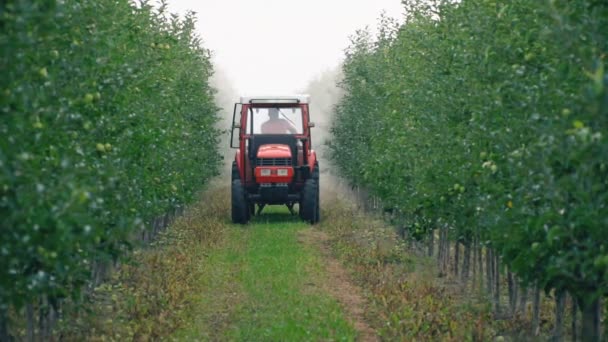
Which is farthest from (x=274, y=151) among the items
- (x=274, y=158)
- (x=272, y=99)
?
(x=272, y=99)

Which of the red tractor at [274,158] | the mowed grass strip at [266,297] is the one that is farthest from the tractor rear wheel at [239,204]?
the mowed grass strip at [266,297]

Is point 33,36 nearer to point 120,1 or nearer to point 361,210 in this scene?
point 120,1

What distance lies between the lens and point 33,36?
676cm

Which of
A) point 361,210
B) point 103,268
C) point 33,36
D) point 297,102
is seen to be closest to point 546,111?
point 33,36

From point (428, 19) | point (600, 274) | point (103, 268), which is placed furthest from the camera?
point (428, 19)

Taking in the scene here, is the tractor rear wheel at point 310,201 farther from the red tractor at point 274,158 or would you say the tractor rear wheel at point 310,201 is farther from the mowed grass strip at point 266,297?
the mowed grass strip at point 266,297

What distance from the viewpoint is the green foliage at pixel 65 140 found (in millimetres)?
6336

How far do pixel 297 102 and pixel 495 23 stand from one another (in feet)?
56.2

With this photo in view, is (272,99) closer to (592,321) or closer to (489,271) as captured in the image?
(489,271)

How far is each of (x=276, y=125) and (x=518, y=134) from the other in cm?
1915

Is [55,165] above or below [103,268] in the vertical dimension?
above

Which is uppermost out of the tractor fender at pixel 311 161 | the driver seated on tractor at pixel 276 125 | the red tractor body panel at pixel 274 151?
the driver seated on tractor at pixel 276 125

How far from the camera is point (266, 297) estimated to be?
1484cm

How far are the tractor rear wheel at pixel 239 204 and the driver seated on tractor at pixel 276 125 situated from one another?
173cm
